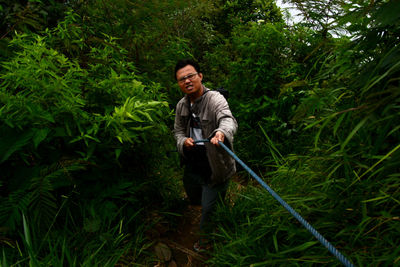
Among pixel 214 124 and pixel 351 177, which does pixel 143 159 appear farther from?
pixel 351 177

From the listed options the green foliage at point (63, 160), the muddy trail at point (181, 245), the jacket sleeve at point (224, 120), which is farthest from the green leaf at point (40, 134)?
the muddy trail at point (181, 245)

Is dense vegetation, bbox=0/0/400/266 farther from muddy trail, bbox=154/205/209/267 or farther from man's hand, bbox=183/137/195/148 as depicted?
man's hand, bbox=183/137/195/148

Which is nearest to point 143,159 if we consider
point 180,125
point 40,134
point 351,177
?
point 180,125

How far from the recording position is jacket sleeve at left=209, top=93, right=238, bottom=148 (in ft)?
6.86

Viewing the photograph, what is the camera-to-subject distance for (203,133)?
2379 mm

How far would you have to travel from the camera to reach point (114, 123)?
1861 millimetres

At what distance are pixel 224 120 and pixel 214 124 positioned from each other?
0.15 metres

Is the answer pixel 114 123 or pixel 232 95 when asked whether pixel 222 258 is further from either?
pixel 232 95

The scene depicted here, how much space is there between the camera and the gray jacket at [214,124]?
7.09 ft

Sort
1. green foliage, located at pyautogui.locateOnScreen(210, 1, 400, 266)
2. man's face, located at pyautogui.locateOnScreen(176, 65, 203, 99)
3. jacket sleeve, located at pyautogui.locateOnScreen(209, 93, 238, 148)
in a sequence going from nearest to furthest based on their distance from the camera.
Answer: green foliage, located at pyautogui.locateOnScreen(210, 1, 400, 266)
jacket sleeve, located at pyautogui.locateOnScreen(209, 93, 238, 148)
man's face, located at pyautogui.locateOnScreen(176, 65, 203, 99)

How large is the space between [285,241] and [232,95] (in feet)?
10.2

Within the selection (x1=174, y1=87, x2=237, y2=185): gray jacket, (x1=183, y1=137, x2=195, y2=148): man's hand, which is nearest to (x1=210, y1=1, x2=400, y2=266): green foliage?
(x1=174, y1=87, x2=237, y2=185): gray jacket

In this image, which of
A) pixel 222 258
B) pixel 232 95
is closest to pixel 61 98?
pixel 222 258

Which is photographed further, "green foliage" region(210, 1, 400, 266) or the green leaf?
the green leaf
